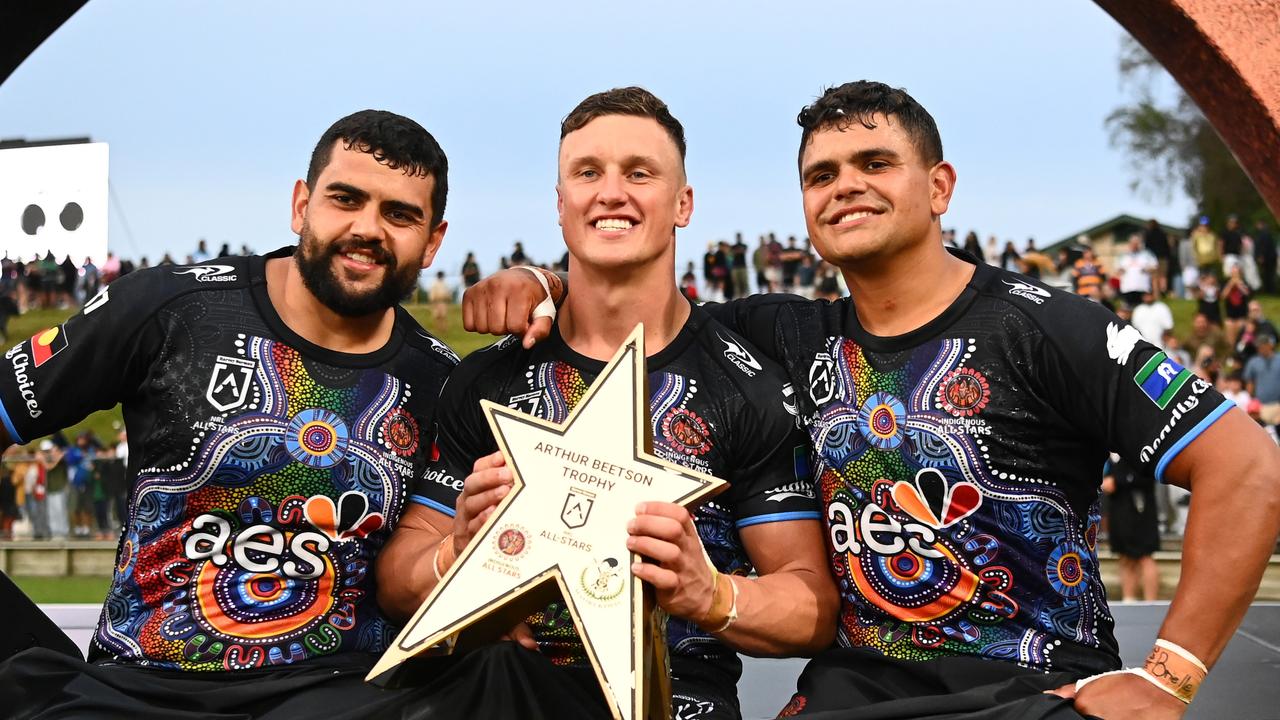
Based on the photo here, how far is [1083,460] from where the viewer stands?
347 cm

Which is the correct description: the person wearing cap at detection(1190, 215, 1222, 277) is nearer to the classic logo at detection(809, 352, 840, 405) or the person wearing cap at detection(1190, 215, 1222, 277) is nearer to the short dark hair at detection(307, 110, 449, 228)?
the classic logo at detection(809, 352, 840, 405)

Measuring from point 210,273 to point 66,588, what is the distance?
1315cm

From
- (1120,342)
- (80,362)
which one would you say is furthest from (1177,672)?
(80,362)

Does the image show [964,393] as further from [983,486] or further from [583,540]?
[583,540]

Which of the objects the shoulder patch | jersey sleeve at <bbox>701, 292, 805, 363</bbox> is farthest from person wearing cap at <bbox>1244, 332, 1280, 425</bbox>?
the shoulder patch

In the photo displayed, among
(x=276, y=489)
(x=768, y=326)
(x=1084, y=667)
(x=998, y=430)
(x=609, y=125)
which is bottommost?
(x=1084, y=667)

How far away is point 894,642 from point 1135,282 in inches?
774

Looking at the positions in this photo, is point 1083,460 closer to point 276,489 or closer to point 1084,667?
point 1084,667

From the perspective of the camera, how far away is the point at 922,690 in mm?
3346

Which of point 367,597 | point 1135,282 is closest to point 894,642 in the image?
point 367,597

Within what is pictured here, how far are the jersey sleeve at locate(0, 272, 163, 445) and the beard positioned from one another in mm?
478

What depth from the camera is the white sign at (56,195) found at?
6199 millimetres

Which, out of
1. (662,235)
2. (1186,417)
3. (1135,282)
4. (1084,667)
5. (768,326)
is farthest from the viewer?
(1135,282)

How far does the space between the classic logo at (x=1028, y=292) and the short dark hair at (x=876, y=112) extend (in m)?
0.43
